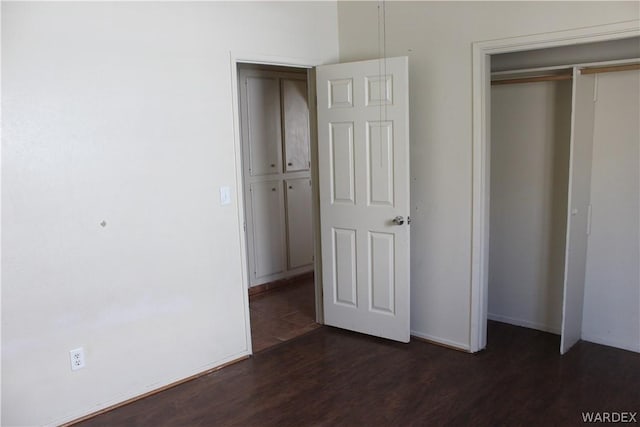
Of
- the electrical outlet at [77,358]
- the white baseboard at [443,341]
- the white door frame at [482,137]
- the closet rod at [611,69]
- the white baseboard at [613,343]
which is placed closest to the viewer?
the electrical outlet at [77,358]

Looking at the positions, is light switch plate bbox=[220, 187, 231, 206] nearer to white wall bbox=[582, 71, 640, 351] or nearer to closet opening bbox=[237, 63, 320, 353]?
closet opening bbox=[237, 63, 320, 353]

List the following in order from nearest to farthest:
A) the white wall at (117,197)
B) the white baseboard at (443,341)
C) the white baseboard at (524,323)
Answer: the white wall at (117,197), the white baseboard at (443,341), the white baseboard at (524,323)

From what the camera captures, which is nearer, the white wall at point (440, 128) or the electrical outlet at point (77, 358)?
the electrical outlet at point (77, 358)

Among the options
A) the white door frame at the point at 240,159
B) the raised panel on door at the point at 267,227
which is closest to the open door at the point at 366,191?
the white door frame at the point at 240,159

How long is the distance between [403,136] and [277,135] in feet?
6.32

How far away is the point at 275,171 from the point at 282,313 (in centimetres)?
143

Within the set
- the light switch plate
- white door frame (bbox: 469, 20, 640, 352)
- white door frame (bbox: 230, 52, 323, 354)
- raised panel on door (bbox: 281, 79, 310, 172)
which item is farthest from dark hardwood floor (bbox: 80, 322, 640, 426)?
raised panel on door (bbox: 281, 79, 310, 172)

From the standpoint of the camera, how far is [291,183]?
5.29m

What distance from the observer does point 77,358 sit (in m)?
2.81

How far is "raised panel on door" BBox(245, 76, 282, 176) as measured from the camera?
4898 mm

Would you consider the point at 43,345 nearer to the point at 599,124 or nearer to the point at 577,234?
the point at 577,234

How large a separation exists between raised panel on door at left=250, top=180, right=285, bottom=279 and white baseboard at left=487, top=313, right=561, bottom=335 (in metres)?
2.10

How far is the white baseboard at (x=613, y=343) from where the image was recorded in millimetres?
3461

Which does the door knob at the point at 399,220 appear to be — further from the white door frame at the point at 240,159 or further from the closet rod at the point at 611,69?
the closet rod at the point at 611,69
